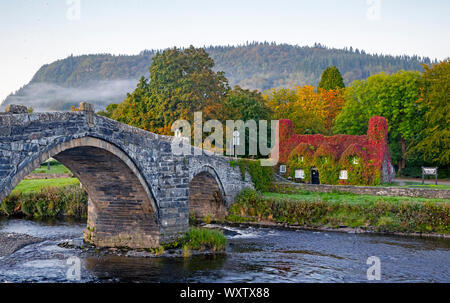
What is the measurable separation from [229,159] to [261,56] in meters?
114

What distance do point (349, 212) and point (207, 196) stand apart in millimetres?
8147

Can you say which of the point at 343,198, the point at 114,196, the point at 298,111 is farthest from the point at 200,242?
the point at 298,111

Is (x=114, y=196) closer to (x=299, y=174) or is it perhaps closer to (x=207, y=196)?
(x=207, y=196)

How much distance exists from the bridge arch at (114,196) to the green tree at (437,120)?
1209 inches

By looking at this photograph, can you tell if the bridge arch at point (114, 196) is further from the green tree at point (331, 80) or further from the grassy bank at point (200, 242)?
the green tree at point (331, 80)

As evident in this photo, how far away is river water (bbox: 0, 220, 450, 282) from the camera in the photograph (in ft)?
51.3

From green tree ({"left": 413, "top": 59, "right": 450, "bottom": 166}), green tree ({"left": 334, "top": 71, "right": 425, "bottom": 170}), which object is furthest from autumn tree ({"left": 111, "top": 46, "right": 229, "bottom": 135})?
green tree ({"left": 413, "top": 59, "right": 450, "bottom": 166})

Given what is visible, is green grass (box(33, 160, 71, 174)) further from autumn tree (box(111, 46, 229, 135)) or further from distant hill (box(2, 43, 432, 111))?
distant hill (box(2, 43, 432, 111))

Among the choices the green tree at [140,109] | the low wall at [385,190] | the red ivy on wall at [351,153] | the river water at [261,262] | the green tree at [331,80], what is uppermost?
the green tree at [331,80]

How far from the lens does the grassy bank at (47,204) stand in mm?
28047

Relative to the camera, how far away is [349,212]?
1022 inches

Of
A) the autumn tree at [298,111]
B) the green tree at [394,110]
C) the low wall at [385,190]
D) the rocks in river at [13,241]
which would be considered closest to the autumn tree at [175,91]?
the low wall at [385,190]
